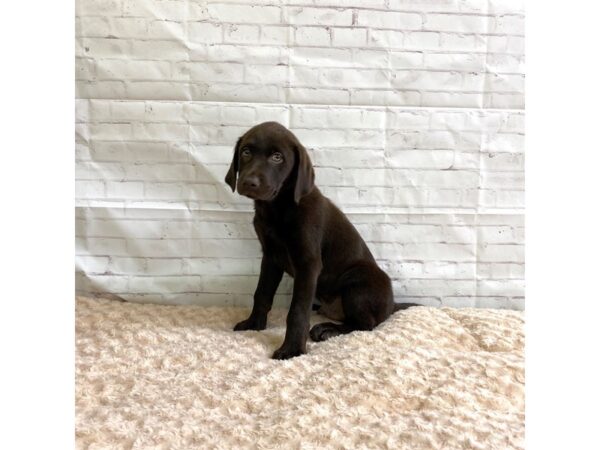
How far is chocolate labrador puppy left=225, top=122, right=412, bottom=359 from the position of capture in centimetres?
214

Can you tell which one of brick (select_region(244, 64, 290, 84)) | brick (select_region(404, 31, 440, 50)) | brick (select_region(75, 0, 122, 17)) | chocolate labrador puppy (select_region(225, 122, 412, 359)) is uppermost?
brick (select_region(75, 0, 122, 17))

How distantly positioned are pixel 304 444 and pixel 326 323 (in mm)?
1151

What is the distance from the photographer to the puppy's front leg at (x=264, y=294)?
246cm

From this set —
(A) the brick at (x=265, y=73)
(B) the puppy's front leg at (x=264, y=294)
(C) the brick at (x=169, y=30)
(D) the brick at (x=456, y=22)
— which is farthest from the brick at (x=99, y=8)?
(D) the brick at (x=456, y=22)

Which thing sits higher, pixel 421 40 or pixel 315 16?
pixel 315 16

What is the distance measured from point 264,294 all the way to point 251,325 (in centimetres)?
18

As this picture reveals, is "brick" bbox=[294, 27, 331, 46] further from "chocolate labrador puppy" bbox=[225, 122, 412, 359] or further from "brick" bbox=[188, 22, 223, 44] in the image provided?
"chocolate labrador puppy" bbox=[225, 122, 412, 359]

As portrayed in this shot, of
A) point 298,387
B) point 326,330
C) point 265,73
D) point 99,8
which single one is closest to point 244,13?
point 265,73

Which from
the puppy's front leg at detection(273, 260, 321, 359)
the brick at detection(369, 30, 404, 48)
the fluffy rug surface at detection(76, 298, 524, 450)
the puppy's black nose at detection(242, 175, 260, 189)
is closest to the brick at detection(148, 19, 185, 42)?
the brick at detection(369, 30, 404, 48)

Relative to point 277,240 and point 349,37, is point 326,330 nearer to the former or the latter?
point 277,240

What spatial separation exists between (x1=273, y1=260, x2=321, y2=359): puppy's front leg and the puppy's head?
1.16 feet

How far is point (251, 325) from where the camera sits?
8.03 feet

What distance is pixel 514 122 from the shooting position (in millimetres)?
2775
